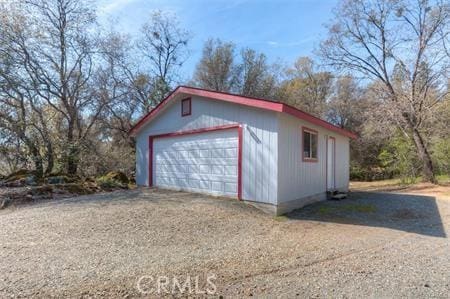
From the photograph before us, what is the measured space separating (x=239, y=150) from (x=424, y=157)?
1272cm

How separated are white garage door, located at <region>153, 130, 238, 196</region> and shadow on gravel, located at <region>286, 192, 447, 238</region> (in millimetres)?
2105

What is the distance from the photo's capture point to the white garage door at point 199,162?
9.12 metres

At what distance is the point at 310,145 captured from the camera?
10.1 m

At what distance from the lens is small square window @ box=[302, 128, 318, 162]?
Result: 9.58 meters

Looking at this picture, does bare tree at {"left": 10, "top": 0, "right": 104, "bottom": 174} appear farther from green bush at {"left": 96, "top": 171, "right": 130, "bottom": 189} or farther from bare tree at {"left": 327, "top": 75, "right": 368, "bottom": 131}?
bare tree at {"left": 327, "top": 75, "right": 368, "bottom": 131}

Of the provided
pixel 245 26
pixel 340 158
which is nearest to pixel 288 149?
pixel 340 158

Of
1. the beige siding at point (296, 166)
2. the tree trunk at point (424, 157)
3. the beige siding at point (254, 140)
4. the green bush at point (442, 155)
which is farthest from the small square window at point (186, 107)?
the green bush at point (442, 155)

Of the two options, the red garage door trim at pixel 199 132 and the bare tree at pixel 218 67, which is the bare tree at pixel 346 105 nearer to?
the bare tree at pixel 218 67

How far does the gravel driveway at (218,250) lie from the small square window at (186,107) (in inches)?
123

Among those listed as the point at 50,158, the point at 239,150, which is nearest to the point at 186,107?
the point at 239,150

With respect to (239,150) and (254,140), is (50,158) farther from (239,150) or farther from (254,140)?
(254,140)

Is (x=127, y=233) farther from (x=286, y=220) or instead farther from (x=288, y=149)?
(x=288, y=149)

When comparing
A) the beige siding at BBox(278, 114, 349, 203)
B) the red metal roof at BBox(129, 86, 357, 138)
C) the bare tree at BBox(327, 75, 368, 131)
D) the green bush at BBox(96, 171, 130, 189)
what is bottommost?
the green bush at BBox(96, 171, 130, 189)

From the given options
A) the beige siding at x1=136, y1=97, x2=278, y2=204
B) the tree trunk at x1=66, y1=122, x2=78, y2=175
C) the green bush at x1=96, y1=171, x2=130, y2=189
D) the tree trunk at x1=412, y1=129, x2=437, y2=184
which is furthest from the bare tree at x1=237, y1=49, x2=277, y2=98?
the beige siding at x1=136, y1=97, x2=278, y2=204
